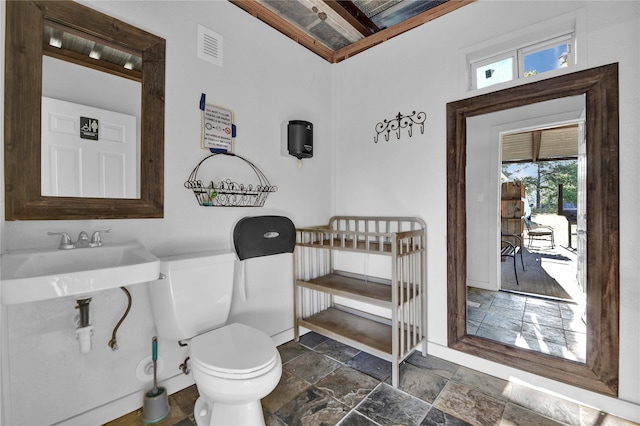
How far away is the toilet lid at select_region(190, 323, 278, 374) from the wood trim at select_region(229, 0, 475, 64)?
2165 mm

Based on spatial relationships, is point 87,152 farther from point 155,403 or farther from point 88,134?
point 155,403

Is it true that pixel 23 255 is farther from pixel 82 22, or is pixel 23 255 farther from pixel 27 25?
pixel 82 22

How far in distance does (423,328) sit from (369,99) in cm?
193

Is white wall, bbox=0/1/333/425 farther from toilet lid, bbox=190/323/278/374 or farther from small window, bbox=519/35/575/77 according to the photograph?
small window, bbox=519/35/575/77

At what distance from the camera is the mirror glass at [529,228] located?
7.49ft

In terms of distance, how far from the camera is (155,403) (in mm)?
1483

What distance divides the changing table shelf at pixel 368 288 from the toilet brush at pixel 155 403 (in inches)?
41.6

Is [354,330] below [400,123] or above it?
below

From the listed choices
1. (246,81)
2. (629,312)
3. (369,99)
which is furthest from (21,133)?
(629,312)

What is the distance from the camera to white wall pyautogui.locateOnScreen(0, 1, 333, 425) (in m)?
1.26

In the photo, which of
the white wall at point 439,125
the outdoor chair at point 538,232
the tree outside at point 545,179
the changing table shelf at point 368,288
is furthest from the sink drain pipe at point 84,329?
the outdoor chair at point 538,232

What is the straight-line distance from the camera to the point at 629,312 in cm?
146

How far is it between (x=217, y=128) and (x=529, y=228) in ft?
14.5

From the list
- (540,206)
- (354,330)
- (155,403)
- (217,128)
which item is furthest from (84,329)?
(540,206)
